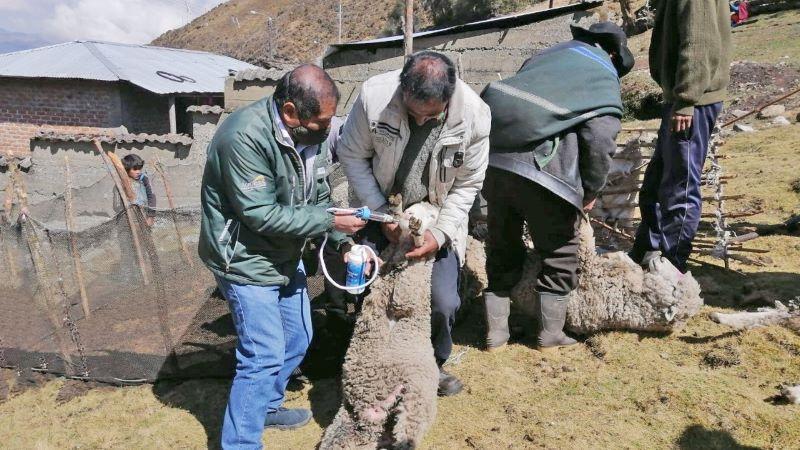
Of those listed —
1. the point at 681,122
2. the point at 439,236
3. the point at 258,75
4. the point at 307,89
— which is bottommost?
the point at 439,236

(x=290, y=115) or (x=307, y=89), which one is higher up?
(x=307, y=89)

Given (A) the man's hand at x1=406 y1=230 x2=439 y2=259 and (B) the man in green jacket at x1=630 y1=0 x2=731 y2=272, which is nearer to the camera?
(A) the man's hand at x1=406 y1=230 x2=439 y2=259

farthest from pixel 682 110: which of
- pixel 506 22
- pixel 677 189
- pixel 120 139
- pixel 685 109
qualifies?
pixel 120 139

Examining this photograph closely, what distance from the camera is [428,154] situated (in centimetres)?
307

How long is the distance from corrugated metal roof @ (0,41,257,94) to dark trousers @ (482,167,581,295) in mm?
14431

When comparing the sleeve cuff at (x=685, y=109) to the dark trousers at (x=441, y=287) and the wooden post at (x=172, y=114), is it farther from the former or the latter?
the wooden post at (x=172, y=114)

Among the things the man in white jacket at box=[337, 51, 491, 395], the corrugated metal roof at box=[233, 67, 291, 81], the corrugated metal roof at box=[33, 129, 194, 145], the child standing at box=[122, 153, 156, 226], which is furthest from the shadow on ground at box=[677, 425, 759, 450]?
the corrugated metal roof at box=[33, 129, 194, 145]

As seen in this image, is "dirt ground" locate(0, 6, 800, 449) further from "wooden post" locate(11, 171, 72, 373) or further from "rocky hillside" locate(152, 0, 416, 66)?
"rocky hillside" locate(152, 0, 416, 66)

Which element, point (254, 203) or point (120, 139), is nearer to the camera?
point (254, 203)

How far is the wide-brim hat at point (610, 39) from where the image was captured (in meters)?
3.74

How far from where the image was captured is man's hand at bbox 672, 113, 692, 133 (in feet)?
12.3

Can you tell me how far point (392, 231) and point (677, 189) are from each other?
7.14 ft

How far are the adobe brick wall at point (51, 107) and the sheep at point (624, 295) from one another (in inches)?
608

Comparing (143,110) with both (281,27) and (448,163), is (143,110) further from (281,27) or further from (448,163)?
(281,27)
